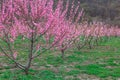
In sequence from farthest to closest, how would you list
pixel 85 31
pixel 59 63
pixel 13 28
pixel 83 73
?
1. pixel 85 31
2. pixel 59 63
3. pixel 83 73
4. pixel 13 28

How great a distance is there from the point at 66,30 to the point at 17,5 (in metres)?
2.03

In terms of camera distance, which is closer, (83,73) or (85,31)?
(83,73)

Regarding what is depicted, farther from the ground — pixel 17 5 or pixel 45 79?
pixel 17 5

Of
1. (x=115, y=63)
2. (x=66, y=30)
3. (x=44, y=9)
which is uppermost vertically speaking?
(x=44, y=9)

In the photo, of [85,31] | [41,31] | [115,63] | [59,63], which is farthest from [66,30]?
[85,31]

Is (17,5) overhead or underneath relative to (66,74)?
overhead

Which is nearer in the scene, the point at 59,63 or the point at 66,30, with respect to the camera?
the point at 66,30

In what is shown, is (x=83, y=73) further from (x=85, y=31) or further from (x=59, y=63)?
(x=85, y=31)

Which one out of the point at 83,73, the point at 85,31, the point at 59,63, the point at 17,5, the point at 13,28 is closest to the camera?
the point at 17,5

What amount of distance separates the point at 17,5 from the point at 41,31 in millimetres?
1102

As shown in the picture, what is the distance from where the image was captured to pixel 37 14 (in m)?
9.50

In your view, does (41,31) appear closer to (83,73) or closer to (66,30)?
(66,30)

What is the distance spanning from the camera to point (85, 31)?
21156mm

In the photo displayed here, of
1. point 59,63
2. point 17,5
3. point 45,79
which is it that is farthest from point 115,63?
point 17,5
